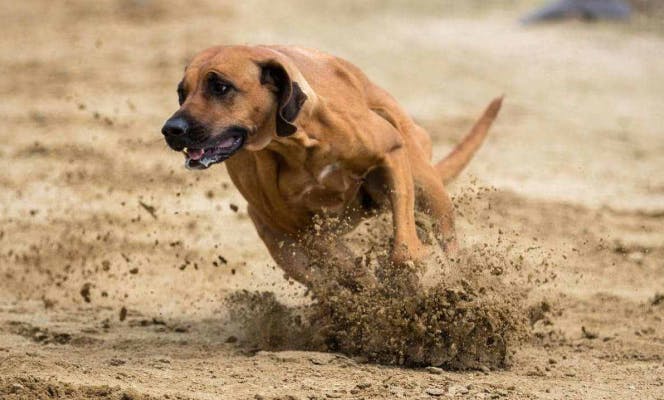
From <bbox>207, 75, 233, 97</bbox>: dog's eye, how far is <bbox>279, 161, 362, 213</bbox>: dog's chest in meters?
0.65

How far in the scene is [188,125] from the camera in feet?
15.1

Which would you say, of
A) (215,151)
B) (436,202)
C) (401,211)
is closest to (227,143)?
(215,151)

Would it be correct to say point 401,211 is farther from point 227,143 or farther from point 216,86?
point 216,86

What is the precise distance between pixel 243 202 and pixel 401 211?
3414 mm

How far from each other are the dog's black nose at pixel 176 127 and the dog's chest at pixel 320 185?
78cm

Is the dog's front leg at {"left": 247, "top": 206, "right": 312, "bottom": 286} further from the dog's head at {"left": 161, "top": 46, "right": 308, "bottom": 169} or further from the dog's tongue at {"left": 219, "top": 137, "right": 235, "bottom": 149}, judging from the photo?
the dog's tongue at {"left": 219, "top": 137, "right": 235, "bottom": 149}

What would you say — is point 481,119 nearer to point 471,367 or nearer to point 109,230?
point 471,367

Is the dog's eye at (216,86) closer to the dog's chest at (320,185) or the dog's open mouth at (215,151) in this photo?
the dog's open mouth at (215,151)

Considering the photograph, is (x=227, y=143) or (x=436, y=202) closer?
(x=227, y=143)

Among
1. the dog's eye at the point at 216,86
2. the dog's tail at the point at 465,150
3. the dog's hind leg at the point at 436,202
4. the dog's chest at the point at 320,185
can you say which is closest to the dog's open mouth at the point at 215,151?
the dog's eye at the point at 216,86

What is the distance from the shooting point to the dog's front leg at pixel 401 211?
533cm

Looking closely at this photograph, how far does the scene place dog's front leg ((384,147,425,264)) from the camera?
210 inches

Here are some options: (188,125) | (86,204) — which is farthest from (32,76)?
(188,125)

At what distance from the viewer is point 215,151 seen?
471 cm
